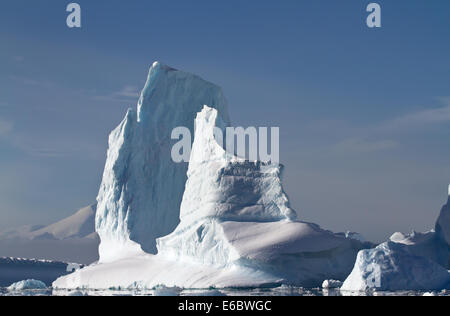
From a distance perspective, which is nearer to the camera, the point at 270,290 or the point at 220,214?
the point at 270,290

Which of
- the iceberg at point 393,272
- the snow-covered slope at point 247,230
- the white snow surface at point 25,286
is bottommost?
the white snow surface at point 25,286

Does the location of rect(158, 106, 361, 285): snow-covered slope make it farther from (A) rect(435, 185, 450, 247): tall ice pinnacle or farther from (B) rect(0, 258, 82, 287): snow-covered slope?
(B) rect(0, 258, 82, 287): snow-covered slope

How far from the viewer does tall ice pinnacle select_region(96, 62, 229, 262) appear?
44531 millimetres

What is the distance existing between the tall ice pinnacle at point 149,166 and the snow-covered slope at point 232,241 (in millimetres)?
4442

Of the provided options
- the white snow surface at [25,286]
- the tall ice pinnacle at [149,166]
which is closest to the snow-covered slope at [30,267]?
the tall ice pinnacle at [149,166]

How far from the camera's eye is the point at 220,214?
35.9m

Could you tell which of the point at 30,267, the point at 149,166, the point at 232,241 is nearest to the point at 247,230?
the point at 232,241

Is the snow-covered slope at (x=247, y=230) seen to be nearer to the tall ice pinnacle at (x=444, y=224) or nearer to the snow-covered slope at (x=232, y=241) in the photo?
the snow-covered slope at (x=232, y=241)

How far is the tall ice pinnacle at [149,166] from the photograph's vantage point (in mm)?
44531

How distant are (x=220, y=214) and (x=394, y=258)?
26.0ft

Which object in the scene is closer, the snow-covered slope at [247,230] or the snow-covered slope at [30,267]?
the snow-covered slope at [247,230]
